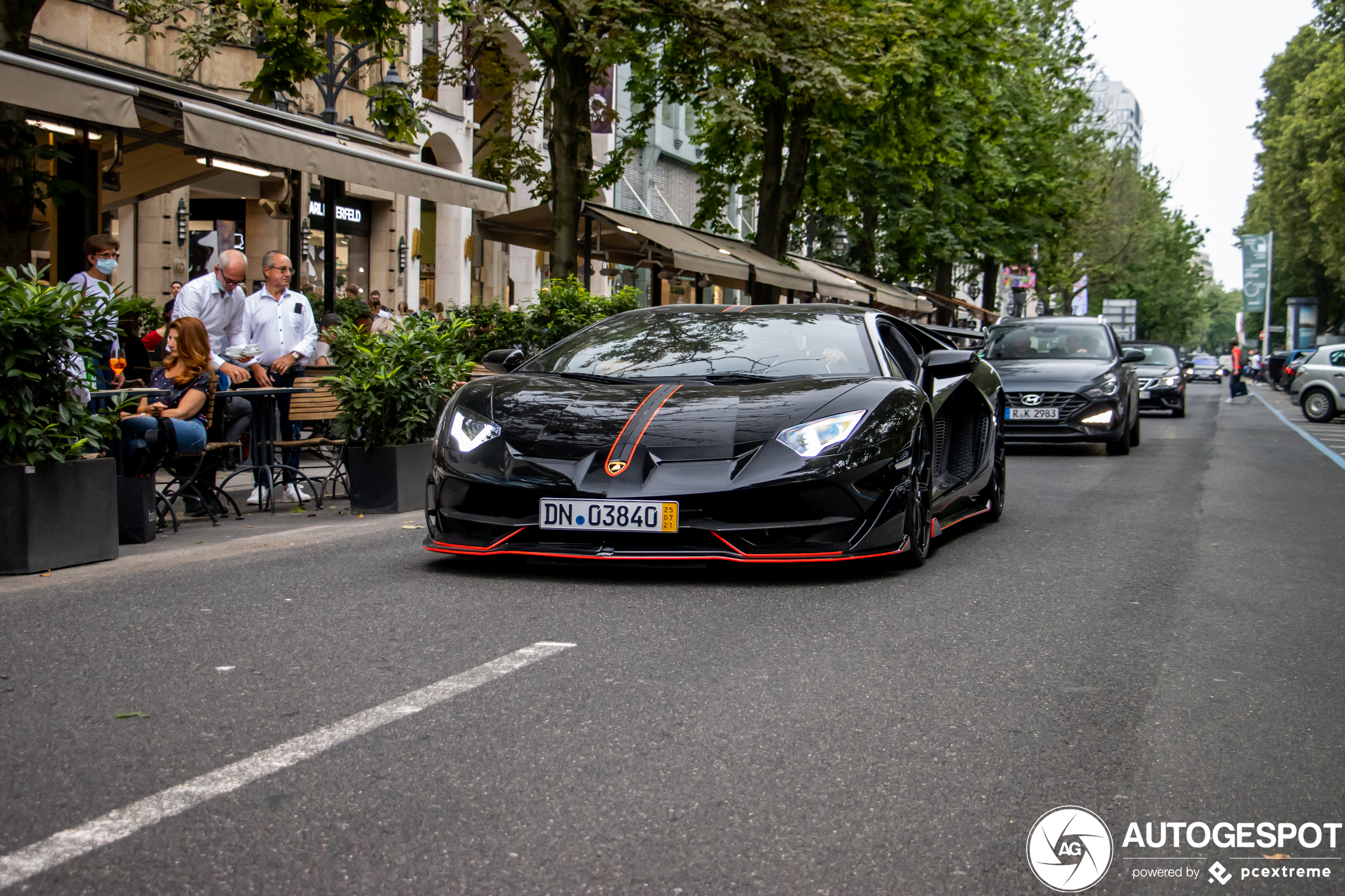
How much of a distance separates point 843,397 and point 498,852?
154 inches

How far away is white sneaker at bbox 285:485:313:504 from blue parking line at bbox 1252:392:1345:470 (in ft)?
35.8

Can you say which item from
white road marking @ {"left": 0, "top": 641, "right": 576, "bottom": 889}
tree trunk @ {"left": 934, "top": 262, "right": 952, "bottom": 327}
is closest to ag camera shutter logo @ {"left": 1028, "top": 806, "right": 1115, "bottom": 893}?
white road marking @ {"left": 0, "top": 641, "right": 576, "bottom": 889}

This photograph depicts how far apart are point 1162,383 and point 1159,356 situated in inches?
48.6

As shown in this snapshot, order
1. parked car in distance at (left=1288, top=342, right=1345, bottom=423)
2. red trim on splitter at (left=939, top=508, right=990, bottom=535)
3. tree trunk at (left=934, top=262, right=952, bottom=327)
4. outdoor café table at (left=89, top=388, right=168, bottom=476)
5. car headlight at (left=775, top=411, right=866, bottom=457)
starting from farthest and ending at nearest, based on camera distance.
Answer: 1. tree trunk at (left=934, top=262, right=952, bottom=327)
2. parked car in distance at (left=1288, top=342, right=1345, bottom=423)
3. outdoor café table at (left=89, top=388, right=168, bottom=476)
4. red trim on splitter at (left=939, top=508, right=990, bottom=535)
5. car headlight at (left=775, top=411, right=866, bottom=457)

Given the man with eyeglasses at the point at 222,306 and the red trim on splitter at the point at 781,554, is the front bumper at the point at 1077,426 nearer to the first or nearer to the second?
the man with eyeglasses at the point at 222,306

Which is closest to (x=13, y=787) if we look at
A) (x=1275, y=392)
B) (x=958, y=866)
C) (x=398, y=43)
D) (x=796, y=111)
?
(x=958, y=866)

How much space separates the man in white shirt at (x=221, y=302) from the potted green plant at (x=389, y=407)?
0.96 m

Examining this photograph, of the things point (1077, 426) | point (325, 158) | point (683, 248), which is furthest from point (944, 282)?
point (325, 158)

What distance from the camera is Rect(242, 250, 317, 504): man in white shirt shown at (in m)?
10.4

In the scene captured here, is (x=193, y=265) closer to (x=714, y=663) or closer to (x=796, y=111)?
(x=796, y=111)

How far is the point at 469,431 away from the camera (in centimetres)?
654

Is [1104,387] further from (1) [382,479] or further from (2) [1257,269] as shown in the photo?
(2) [1257,269]

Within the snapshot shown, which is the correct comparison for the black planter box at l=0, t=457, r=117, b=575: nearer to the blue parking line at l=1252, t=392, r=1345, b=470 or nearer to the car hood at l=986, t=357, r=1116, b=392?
the car hood at l=986, t=357, r=1116, b=392

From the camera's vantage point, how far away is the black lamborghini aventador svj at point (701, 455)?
6.04m
